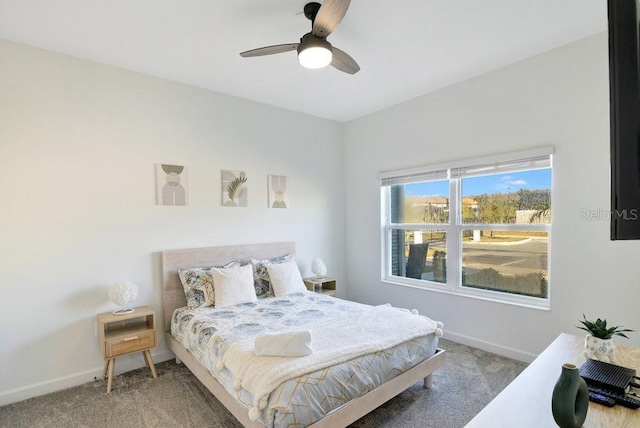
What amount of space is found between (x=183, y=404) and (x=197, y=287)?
1004 millimetres

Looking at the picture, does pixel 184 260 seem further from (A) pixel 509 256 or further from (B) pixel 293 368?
(A) pixel 509 256

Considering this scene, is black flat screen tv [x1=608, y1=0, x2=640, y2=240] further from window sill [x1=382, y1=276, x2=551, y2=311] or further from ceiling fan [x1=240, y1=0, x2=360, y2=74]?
window sill [x1=382, y1=276, x2=551, y2=311]

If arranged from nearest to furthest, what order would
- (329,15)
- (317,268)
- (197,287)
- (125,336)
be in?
(329,15) < (125,336) < (197,287) < (317,268)

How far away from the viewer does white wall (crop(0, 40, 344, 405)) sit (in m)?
2.50

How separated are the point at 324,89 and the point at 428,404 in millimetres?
3132

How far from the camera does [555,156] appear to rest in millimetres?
2785

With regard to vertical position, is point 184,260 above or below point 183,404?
above

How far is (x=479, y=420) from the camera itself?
3.43 ft

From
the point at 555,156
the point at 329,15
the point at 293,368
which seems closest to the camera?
the point at 293,368

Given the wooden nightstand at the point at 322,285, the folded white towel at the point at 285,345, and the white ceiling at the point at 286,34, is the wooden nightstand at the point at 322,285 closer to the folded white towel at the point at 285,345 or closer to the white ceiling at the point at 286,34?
the folded white towel at the point at 285,345

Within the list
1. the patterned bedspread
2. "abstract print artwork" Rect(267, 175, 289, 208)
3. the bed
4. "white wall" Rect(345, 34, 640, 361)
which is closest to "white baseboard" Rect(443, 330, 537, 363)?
"white wall" Rect(345, 34, 640, 361)

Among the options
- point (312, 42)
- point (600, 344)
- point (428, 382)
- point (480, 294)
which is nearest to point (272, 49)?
point (312, 42)

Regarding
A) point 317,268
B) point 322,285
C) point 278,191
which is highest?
point 278,191

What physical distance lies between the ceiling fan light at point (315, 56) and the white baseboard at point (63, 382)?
9.89 ft
